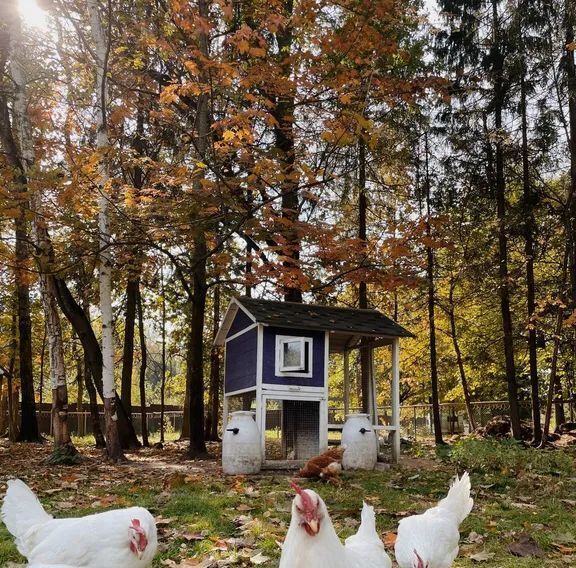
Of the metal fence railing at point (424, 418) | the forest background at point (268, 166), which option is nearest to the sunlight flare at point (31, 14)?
the forest background at point (268, 166)

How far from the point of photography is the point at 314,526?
3.01 m

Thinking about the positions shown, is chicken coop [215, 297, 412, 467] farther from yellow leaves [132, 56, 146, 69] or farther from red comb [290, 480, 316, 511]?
red comb [290, 480, 316, 511]

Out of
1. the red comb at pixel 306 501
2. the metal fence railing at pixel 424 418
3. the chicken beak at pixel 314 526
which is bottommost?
the metal fence railing at pixel 424 418

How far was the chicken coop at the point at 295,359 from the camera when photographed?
1116cm

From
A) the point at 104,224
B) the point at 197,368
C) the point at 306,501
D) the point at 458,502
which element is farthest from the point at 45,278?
the point at 306,501

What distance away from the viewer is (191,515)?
6.05 m

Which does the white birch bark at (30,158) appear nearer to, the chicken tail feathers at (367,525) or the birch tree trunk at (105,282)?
the birch tree trunk at (105,282)

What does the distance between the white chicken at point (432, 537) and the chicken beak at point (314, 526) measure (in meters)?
1.14

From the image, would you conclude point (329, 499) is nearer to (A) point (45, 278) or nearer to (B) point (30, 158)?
(A) point (45, 278)

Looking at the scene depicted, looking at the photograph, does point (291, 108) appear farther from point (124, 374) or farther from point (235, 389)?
point (124, 374)

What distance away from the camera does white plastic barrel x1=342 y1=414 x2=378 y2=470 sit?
35.5 feet

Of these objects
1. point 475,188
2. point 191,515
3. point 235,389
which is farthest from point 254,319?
point 475,188

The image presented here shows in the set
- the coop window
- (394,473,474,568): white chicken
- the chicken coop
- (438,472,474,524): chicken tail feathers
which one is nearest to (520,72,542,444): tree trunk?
the chicken coop

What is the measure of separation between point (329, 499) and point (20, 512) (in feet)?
14.1
